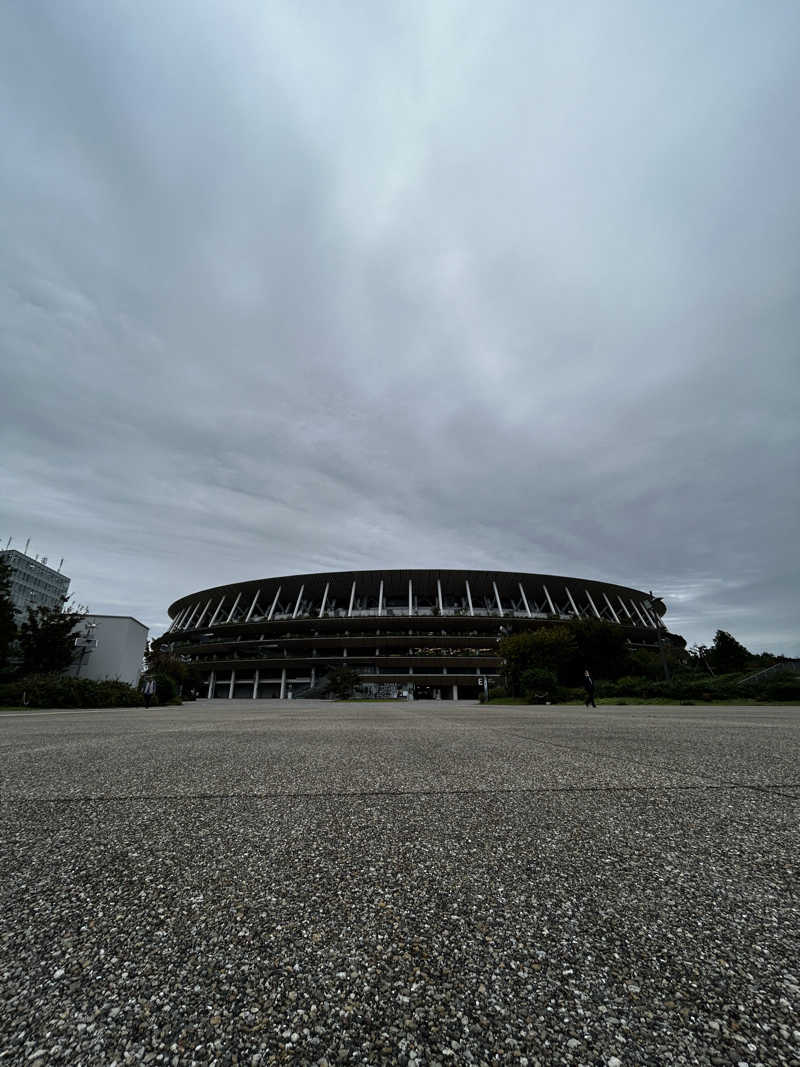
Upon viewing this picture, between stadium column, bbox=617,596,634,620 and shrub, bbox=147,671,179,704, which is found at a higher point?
stadium column, bbox=617,596,634,620

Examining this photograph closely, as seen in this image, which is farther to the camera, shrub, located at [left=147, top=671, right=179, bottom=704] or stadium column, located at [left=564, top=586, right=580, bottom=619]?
stadium column, located at [left=564, top=586, right=580, bottom=619]

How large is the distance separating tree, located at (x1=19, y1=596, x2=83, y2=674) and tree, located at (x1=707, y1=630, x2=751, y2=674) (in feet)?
215

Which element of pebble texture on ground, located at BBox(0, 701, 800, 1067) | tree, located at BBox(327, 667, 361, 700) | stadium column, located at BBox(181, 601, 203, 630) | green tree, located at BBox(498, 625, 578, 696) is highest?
stadium column, located at BBox(181, 601, 203, 630)

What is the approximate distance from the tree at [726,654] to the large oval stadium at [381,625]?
720 centimetres

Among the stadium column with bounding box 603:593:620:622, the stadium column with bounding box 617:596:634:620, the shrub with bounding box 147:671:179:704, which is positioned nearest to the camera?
the shrub with bounding box 147:671:179:704

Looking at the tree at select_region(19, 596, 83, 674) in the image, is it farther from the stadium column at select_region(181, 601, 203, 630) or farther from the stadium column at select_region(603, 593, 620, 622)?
the stadium column at select_region(603, 593, 620, 622)

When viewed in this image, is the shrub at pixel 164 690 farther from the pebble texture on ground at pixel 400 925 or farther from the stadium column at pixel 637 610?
the stadium column at pixel 637 610

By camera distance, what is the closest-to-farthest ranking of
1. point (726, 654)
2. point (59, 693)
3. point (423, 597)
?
point (59, 693), point (726, 654), point (423, 597)

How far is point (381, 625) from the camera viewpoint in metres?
63.2

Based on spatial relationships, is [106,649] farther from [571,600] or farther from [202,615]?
[571,600]

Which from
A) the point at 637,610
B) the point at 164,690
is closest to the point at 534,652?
the point at 164,690

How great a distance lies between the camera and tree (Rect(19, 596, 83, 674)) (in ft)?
99.7

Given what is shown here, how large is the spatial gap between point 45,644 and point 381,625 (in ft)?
130

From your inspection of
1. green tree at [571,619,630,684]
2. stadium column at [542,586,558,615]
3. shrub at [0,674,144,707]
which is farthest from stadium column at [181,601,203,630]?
green tree at [571,619,630,684]
